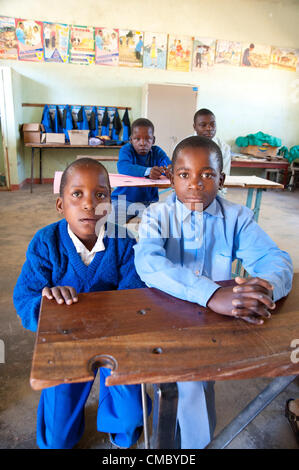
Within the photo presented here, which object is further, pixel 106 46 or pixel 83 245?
pixel 106 46

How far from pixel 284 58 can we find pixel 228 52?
47.6 inches

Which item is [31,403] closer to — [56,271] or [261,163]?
[56,271]

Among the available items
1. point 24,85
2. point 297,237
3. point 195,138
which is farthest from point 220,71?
point 195,138

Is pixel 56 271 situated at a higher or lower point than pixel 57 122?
lower

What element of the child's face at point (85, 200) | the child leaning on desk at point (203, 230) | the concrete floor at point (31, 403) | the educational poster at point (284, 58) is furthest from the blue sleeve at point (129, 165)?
the educational poster at point (284, 58)

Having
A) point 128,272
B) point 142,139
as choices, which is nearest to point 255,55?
point 142,139

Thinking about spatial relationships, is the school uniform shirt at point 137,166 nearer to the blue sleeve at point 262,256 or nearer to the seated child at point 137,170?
the seated child at point 137,170

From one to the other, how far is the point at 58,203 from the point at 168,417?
78 centimetres

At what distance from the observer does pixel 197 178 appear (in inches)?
45.2

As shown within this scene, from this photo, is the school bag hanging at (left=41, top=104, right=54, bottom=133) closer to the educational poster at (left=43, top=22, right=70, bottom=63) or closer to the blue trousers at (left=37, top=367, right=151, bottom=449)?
the educational poster at (left=43, top=22, right=70, bottom=63)

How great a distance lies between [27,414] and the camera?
135cm

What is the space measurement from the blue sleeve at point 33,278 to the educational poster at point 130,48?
572 cm

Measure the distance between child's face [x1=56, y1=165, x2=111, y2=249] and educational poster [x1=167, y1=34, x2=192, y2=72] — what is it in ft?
18.8
